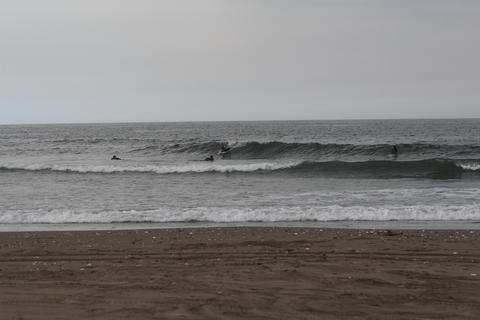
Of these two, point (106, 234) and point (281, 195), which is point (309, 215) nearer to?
point (281, 195)

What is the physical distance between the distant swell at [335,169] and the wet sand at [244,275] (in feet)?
42.5

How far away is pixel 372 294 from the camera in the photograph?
507cm

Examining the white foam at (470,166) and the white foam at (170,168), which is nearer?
the white foam at (470,166)

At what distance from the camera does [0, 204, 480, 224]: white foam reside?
11078mm

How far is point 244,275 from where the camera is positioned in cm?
588

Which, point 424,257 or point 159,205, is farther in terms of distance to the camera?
point 159,205

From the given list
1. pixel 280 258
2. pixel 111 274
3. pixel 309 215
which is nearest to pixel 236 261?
pixel 280 258

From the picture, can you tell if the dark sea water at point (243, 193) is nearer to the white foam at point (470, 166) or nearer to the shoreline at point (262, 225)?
the white foam at point (470, 166)

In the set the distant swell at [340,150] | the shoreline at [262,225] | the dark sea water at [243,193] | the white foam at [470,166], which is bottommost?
the shoreline at [262,225]

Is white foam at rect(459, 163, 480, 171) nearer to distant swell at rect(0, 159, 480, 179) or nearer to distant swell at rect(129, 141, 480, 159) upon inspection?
distant swell at rect(0, 159, 480, 179)

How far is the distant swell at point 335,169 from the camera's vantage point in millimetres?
21422

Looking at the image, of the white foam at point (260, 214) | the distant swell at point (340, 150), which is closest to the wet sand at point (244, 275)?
the white foam at point (260, 214)

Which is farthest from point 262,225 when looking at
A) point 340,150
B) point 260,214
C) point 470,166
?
point 340,150

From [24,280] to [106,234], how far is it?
3426 millimetres
